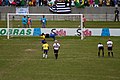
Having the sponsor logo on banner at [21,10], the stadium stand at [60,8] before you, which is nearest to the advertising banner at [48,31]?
the sponsor logo on banner at [21,10]

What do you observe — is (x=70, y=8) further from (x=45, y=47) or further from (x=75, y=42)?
(x=45, y=47)

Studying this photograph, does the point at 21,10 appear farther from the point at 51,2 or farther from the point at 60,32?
the point at 60,32

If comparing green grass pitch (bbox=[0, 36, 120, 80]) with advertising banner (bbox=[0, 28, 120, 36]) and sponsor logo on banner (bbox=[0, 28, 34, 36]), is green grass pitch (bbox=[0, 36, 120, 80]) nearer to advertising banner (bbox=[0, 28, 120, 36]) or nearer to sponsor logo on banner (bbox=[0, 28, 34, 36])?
sponsor logo on banner (bbox=[0, 28, 34, 36])

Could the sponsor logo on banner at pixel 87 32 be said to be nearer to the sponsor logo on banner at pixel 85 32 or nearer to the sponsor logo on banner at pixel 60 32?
the sponsor logo on banner at pixel 85 32

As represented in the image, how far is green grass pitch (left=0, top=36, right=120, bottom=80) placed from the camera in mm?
21812

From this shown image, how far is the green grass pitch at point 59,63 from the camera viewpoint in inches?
859

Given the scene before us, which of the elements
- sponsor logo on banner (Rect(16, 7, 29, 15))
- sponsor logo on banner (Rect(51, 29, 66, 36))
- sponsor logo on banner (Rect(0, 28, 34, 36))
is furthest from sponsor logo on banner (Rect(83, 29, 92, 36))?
sponsor logo on banner (Rect(16, 7, 29, 15))

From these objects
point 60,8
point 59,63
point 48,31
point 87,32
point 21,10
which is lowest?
point 59,63

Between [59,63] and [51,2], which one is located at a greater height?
[51,2]

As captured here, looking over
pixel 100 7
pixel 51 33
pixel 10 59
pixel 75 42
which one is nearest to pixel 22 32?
pixel 51 33

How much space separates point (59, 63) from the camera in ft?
85.5

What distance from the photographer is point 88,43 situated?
125ft

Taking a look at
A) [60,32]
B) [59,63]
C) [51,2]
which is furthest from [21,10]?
[59,63]

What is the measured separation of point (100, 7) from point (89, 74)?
38.8m
